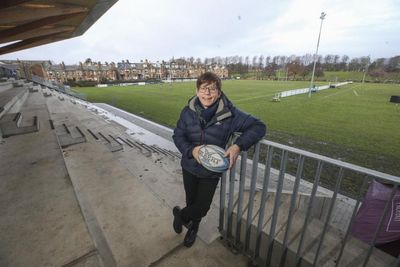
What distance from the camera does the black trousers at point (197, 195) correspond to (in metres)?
1.84

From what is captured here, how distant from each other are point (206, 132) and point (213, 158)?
0.83 feet

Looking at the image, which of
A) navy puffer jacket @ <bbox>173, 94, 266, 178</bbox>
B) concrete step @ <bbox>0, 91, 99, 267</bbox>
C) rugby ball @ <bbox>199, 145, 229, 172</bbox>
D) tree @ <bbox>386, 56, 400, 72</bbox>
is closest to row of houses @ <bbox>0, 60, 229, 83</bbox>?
concrete step @ <bbox>0, 91, 99, 267</bbox>

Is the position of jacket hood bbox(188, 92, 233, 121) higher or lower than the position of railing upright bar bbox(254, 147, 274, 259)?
higher

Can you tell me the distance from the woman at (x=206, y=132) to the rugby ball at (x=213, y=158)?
0.15 ft

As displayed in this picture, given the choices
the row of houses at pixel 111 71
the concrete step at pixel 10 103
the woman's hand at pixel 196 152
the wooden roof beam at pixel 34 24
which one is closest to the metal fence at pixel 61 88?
the concrete step at pixel 10 103

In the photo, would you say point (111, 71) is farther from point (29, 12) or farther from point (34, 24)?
point (29, 12)

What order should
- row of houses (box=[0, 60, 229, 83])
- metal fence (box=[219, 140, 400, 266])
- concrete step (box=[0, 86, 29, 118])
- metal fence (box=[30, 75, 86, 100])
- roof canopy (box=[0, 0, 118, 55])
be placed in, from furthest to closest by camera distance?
1. row of houses (box=[0, 60, 229, 83])
2. metal fence (box=[30, 75, 86, 100])
3. concrete step (box=[0, 86, 29, 118])
4. roof canopy (box=[0, 0, 118, 55])
5. metal fence (box=[219, 140, 400, 266])

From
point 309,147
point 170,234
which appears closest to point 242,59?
point 309,147

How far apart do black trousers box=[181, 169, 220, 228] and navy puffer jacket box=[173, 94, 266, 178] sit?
0.29 ft

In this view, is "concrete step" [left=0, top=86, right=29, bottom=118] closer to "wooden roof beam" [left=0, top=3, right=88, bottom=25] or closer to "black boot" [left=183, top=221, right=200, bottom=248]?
"wooden roof beam" [left=0, top=3, right=88, bottom=25]

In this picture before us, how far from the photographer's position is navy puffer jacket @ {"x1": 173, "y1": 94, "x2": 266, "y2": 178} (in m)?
1.60

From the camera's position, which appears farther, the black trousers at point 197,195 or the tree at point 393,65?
the tree at point 393,65

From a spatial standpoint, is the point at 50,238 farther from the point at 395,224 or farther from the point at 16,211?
the point at 395,224

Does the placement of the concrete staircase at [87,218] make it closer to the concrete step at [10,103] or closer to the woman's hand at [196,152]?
the woman's hand at [196,152]
